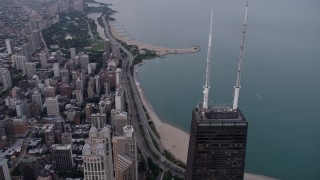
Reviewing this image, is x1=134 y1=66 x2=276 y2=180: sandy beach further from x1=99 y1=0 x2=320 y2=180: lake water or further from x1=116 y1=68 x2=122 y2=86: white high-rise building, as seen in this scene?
x1=116 y1=68 x2=122 y2=86: white high-rise building

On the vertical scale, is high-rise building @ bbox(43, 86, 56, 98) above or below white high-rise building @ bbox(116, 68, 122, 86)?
below

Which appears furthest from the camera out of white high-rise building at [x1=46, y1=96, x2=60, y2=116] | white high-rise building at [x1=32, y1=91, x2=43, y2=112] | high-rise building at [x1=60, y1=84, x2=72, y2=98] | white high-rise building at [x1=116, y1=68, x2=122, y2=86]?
white high-rise building at [x1=116, y1=68, x2=122, y2=86]

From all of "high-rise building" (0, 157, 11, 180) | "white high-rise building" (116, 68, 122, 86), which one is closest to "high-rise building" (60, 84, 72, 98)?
"white high-rise building" (116, 68, 122, 86)

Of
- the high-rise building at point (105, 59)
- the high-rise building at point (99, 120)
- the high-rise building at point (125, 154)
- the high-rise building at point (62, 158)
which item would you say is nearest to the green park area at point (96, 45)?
the high-rise building at point (105, 59)

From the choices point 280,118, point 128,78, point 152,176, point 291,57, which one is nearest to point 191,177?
point 152,176

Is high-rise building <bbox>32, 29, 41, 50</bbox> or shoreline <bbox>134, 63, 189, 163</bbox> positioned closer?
shoreline <bbox>134, 63, 189, 163</bbox>

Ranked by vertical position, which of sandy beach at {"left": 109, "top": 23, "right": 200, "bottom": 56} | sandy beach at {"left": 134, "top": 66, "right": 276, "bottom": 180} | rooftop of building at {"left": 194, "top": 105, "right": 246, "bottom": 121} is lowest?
sandy beach at {"left": 134, "top": 66, "right": 276, "bottom": 180}

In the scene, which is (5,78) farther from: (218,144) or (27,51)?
(218,144)
